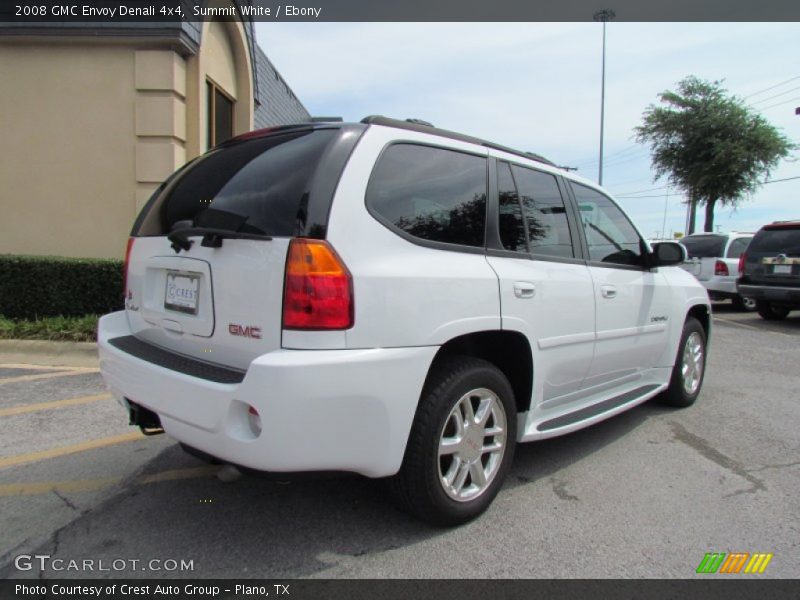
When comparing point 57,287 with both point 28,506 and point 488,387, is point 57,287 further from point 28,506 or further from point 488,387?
point 488,387

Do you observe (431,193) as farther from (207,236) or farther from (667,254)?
(667,254)

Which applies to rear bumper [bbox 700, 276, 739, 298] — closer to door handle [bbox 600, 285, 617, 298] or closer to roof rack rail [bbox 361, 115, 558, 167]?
door handle [bbox 600, 285, 617, 298]

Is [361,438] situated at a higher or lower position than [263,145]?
lower

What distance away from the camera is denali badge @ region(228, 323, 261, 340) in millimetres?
2250

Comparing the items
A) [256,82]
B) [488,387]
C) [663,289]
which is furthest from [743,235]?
[488,387]

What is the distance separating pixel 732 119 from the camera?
22906mm

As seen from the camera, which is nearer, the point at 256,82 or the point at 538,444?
the point at 538,444

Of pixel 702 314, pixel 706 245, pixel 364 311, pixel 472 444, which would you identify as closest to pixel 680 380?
pixel 702 314

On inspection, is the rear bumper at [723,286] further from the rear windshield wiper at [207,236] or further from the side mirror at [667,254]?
the rear windshield wiper at [207,236]

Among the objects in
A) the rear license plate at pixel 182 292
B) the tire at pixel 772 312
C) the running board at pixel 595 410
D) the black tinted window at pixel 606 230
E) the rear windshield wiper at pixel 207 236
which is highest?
the black tinted window at pixel 606 230

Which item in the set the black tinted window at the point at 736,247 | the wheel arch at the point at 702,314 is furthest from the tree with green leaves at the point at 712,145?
the wheel arch at the point at 702,314

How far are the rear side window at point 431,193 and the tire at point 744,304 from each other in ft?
34.9

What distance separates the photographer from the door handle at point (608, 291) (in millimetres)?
3566

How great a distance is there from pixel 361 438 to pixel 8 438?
Answer: 3062 millimetres
